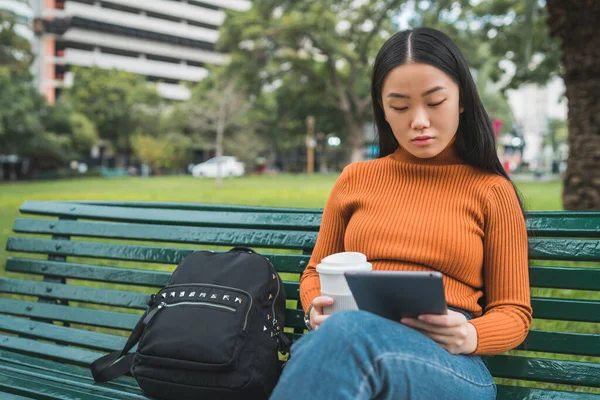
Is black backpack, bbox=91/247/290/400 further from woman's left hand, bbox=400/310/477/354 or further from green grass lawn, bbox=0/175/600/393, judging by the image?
green grass lawn, bbox=0/175/600/393

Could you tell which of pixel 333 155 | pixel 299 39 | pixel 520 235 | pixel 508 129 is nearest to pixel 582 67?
pixel 520 235

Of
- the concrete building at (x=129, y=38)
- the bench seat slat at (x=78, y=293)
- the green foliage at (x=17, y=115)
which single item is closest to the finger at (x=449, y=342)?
the bench seat slat at (x=78, y=293)

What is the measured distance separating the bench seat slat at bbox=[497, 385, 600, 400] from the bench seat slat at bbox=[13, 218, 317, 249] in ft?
2.81

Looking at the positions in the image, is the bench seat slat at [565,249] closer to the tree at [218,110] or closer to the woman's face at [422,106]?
the woman's face at [422,106]

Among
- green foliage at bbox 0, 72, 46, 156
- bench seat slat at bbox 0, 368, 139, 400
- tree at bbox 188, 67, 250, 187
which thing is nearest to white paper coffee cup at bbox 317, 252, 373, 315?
bench seat slat at bbox 0, 368, 139, 400

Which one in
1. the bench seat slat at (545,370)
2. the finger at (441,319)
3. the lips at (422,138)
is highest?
the lips at (422,138)

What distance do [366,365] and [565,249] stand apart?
0.95 metres

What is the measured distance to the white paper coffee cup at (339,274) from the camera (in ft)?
4.82

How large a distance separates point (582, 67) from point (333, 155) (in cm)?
4517

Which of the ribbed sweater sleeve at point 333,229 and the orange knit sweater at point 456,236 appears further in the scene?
the ribbed sweater sleeve at point 333,229

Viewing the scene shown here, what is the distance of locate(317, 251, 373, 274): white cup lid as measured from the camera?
4.79ft

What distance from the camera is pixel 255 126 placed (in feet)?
132

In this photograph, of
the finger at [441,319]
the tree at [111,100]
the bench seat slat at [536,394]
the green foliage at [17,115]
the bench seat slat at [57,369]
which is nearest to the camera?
the finger at [441,319]

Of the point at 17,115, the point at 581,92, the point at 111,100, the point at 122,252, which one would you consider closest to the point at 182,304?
the point at 122,252
